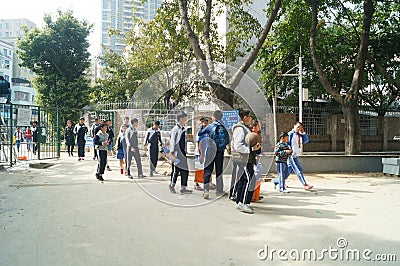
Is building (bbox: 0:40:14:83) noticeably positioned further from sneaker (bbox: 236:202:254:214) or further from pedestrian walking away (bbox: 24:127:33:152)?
sneaker (bbox: 236:202:254:214)

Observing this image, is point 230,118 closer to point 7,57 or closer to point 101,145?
point 101,145

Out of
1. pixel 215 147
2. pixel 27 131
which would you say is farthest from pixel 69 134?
pixel 215 147

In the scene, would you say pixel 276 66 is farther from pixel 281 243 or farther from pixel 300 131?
pixel 281 243

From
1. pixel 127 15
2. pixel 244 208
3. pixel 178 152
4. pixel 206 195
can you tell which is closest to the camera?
pixel 244 208

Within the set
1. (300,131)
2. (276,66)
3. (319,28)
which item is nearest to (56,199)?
(300,131)

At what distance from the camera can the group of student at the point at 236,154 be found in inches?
225

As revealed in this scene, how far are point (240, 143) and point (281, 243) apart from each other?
2.03m

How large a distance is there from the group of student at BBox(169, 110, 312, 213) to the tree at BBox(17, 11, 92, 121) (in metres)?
17.4

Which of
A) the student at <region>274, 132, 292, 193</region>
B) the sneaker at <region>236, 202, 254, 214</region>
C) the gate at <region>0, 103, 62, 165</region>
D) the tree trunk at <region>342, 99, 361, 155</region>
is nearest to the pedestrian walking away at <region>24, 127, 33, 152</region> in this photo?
the gate at <region>0, 103, 62, 165</region>

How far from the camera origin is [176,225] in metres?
4.88

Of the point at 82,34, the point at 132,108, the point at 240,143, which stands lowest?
the point at 240,143

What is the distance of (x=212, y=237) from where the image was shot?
14.3 feet

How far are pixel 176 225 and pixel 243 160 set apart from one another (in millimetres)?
1594

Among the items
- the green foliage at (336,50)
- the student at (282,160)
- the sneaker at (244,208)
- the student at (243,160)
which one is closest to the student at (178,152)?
the student at (243,160)
